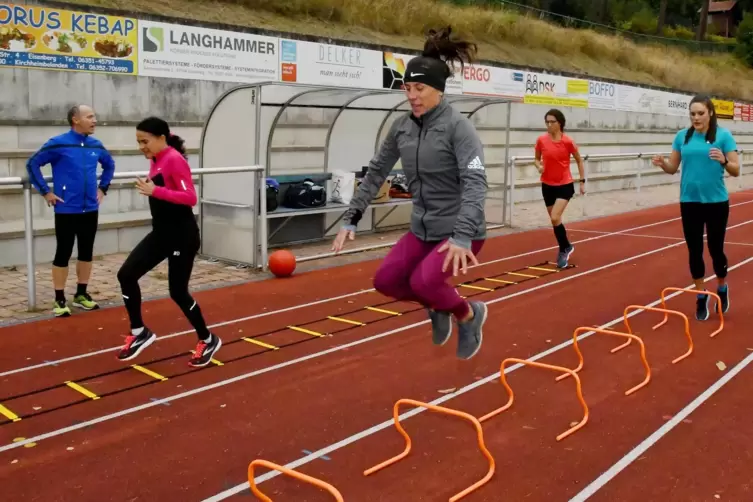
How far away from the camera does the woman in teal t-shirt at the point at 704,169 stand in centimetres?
718

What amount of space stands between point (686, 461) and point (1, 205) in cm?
871

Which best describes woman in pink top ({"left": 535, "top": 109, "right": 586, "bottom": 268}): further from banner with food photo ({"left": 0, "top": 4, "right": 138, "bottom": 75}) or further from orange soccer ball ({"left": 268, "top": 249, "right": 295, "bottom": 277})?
banner with food photo ({"left": 0, "top": 4, "right": 138, "bottom": 75})

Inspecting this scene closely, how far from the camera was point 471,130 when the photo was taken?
479 cm

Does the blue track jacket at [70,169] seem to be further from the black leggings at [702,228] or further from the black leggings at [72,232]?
the black leggings at [702,228]

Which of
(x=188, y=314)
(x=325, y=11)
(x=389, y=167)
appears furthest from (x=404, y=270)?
(x=325, y=11)

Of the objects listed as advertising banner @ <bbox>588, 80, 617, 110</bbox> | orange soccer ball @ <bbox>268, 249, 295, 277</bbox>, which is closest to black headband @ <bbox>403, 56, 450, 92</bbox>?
orange soccer ball @ <bbox>268, 249, 295, 277</bbox>

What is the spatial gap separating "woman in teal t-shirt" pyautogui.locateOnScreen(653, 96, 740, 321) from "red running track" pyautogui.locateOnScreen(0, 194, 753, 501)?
0.95m

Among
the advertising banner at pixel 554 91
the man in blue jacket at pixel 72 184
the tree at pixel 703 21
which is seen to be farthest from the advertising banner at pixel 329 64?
the tree at pixel 703 21

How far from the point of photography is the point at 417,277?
491 centimetres

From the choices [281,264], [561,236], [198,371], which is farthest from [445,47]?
[561,236]

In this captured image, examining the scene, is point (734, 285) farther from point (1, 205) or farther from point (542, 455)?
point (1, 205)

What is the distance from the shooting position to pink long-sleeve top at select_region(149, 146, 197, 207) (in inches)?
231

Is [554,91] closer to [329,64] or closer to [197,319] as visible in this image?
[329,64]

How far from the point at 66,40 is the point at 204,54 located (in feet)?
7.58
